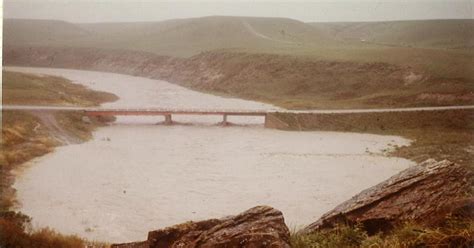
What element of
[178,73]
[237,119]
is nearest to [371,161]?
[237,119]

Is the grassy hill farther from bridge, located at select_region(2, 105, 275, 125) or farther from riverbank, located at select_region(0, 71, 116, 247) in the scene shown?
bridge, located at select_region(2, 105, 275, 125)

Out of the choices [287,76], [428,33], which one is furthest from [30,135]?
[287,76]

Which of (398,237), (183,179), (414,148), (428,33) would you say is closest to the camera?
(398,237)

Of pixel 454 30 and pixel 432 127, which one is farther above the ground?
pixel 454 30

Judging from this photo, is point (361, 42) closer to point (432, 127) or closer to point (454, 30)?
point (432, 127)

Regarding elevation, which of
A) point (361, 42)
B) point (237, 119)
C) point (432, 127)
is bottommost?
point (237, 119)

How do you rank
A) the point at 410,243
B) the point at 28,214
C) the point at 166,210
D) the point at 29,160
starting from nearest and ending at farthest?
the point at 410,243, the point at 28,214, the point at 166,210, the point at 29,160

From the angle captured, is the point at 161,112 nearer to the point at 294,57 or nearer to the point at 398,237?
the point at 294,57
